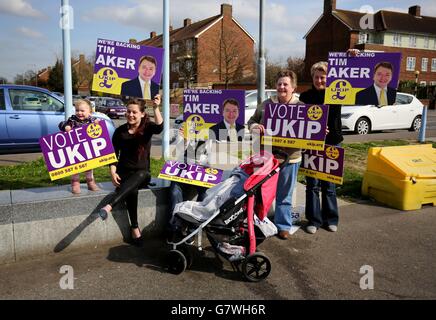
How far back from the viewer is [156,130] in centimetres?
429

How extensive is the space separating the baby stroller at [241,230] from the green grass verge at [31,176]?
9.26ft

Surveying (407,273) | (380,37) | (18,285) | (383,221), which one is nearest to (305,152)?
(383,221)

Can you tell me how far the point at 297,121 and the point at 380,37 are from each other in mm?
52685

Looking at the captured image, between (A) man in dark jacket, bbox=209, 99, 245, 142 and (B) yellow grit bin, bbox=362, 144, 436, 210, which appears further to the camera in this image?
(B) yellow grit bin, bbox=362, 144, 436, 210

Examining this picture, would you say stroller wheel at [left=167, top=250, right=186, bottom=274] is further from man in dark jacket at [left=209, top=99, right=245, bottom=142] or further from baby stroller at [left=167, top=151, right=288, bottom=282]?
man in dark jacket at [left=209, top=99, right=245, bottom=142]

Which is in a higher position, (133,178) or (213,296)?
(133,178)

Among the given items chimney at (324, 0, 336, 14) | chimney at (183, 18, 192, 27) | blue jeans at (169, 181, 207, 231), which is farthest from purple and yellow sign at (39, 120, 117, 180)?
chimney at (183, 18, 192, 27)

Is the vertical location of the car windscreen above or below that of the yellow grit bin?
above

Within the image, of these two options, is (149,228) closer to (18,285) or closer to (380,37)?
(18,285)

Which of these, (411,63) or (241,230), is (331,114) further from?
(411,63)

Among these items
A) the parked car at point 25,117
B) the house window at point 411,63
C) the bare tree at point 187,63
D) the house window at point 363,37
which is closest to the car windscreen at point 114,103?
the bare tree at point 187,63

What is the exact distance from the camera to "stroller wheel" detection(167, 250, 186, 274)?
145 inches

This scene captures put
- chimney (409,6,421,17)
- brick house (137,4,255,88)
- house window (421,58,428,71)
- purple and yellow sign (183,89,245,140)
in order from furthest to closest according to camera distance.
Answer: chimney (409,6,421,17), house window (421,58,428,71), brick house (137,4,255,88), purple and yellow sign (183,89,245,140)

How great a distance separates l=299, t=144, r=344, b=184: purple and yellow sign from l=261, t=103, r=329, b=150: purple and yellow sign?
1.19ft
